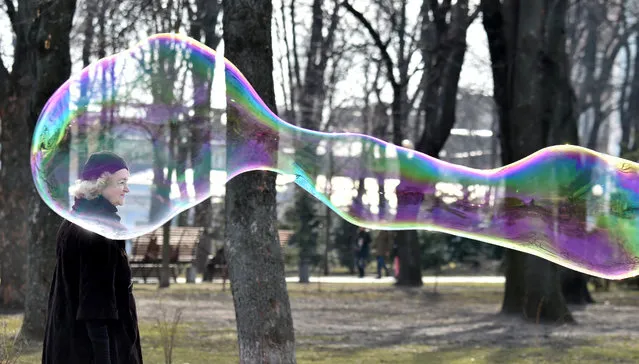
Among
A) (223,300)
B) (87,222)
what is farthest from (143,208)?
(223,300)

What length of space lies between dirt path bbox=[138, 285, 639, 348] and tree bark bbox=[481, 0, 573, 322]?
0.46m

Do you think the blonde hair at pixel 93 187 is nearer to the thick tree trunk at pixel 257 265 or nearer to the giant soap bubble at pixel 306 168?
the giant soap bubble at pixel 306 168

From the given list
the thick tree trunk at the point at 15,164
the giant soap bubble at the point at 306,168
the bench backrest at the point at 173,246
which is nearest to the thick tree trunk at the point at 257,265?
the giant soap bubble at the point at 306,168

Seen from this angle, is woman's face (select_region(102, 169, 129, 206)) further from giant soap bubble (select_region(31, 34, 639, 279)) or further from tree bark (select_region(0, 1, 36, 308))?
tree bark (select_region(0, 1, 36, 308))

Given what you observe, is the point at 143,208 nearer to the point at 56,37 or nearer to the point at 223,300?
the point at 56,37

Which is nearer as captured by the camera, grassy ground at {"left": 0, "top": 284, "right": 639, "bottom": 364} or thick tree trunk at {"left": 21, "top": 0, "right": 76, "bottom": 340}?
grassy ground at {"left": 0, "top": 284, "right": 639, "bottom": 364}

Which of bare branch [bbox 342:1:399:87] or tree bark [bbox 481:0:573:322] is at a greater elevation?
bare branch [bbox 342:1:399:87]

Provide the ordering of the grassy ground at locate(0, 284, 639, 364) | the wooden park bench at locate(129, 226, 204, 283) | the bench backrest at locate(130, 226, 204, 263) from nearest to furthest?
1. the grassy ground at locate(0, 284, 639, 364)
2. the wooden park bench at locate(129, 226, 204, 283)
3. the bench backrest at locate(130, 226, 204, 263)

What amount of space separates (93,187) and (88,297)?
0.60 metres

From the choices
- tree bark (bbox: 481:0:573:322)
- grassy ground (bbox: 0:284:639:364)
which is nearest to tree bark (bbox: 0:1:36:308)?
grassy ground (bbox: 0:284:639:364)

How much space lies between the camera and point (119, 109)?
7301mm

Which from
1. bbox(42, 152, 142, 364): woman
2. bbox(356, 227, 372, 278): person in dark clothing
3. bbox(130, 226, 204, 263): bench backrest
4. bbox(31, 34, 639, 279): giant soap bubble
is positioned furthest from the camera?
bbox(356, 227, 372, 278): person in dark clothing

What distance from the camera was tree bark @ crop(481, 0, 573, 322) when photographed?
16.6m

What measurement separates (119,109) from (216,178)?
2.74 ft
